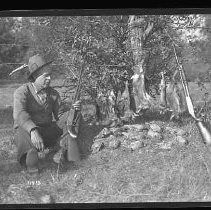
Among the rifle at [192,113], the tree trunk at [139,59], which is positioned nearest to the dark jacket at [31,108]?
the tree trunk at [139,59]

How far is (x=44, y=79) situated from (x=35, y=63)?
149 millimetres

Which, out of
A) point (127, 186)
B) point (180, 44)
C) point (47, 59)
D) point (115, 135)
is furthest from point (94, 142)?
point (180, 44)

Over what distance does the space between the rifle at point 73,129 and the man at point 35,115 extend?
59 mm

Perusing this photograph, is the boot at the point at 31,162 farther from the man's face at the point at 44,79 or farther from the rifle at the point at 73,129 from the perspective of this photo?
the man's face at the point at 44,79

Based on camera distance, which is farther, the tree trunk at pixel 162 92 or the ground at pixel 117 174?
the tree trunk at pixel 162 92

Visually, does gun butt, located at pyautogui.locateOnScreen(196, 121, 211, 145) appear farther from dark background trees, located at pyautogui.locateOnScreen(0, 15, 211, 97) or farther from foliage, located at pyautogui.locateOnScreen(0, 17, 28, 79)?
foliage, located at pyautogui.locateOnScreen(0, 17, 28, 79)

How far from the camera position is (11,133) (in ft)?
13.1

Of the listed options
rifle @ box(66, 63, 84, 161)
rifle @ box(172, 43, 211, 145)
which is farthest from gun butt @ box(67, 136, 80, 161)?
rifle @ box(172, 43, 211, 145)

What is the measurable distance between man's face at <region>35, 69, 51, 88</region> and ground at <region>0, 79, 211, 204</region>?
0.36 metres

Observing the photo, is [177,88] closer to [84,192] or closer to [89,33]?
[89,33]

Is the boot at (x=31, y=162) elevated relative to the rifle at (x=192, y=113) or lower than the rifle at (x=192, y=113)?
lower

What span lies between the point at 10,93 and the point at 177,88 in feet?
4.51

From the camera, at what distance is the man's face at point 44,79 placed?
4.00 meters

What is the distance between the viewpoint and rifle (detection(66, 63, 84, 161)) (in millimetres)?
4004
